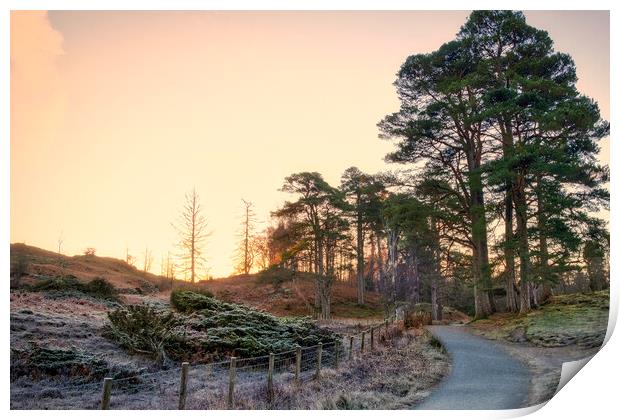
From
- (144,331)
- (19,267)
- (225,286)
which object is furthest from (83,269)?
(144,331)

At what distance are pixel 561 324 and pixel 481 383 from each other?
428 centimetres

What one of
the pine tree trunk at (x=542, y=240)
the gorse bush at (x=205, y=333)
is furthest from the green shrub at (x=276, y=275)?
the pine tree trunk at (x=542, y=240)

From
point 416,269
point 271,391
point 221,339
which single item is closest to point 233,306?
point 221,339

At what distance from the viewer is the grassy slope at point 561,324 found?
10.7m

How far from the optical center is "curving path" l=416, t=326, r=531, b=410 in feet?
27.6

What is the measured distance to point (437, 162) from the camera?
1853 cm

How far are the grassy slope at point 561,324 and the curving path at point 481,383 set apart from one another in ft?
4.01

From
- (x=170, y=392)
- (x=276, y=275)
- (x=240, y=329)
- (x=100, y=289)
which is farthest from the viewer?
(x=276, y=275)

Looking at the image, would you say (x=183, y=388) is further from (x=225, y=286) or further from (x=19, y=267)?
(x=225, y=286)

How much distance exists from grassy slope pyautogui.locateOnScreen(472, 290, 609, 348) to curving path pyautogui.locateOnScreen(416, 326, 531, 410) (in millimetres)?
1223

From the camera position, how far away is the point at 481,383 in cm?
929

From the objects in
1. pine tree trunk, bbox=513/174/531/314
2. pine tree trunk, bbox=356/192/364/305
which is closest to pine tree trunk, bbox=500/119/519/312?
pine tree trunk, bbox=513/174/531/314

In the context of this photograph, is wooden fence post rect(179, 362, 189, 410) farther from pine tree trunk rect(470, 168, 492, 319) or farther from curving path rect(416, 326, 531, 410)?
pine tree trunk rect(470, 168, 492, 319)

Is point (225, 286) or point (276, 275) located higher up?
point (276, 275)
